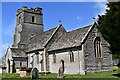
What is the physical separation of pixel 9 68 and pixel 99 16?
22.8 metres

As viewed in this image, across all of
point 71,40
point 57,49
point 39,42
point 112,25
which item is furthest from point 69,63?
point 112,25

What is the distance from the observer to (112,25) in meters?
22.8

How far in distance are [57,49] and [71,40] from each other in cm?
275

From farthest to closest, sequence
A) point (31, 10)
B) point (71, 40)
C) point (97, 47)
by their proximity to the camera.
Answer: point (31, 10) < point (71, 40) < point (97, 47)

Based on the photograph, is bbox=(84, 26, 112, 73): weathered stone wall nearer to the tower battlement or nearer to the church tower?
the church tower

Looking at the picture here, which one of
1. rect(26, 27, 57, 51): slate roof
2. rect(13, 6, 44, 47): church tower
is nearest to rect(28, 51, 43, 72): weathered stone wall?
rect(26, 27, 57, 51): slate roof

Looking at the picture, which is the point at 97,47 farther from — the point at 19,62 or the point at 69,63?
the point at 19,62

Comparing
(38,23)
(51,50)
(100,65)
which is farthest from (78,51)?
(38,23)

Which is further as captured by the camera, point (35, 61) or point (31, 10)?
point (31, 10)

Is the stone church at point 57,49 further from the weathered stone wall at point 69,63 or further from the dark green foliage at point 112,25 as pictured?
the dark green foliage at point 112,25

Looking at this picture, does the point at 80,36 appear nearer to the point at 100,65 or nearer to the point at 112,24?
the point at 100,65

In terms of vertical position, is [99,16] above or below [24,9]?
below

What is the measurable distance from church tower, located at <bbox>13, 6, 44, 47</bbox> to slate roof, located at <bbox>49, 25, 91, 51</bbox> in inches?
488

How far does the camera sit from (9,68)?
41.8 metres
